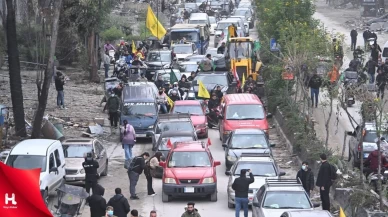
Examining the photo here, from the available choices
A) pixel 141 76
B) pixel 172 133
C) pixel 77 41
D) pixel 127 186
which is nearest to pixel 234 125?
pixel 172 133

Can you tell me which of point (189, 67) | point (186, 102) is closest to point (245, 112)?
point (186, 102)

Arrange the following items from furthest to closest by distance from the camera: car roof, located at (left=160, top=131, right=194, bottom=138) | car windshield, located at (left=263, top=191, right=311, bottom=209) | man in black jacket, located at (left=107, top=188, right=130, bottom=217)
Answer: car roof, located at (left=160, top=131, right=194, bottom=138) → car windshield, located at (left=263, top=191, right=311, bottom=209) → man in black jacket, located at (left=107, top=188, right=130, bottom=217)

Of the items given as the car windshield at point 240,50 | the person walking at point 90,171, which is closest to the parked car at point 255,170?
the person walking at point 90,171

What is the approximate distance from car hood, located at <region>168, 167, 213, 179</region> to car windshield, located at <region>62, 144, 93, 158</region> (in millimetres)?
3139

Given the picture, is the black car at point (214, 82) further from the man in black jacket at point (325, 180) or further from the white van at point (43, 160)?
the man in black jacket at point (325, 180)

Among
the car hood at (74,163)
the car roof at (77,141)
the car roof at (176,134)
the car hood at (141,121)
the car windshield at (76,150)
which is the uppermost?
the car roof at (77,141)

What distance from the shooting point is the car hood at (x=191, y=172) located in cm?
2714

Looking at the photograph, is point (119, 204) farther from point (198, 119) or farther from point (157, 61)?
point (157, 61)

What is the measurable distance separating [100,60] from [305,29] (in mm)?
17377

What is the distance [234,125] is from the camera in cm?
3491

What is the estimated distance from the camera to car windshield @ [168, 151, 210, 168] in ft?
91.6

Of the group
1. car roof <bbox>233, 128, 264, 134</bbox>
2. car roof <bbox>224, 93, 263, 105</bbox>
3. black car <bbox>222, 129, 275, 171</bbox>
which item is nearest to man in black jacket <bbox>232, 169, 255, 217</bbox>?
→ black car <bbox>222, 129, 275, 171</bbox>

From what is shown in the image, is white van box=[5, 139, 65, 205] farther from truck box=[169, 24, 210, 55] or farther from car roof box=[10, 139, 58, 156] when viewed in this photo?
truck box=[169, 24, 210, 55]

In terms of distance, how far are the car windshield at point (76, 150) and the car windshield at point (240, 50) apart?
66.0ft
